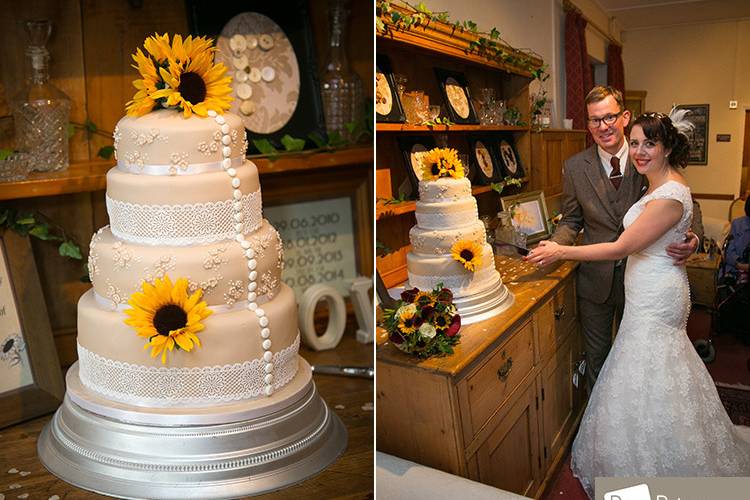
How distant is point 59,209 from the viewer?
151 centimetres

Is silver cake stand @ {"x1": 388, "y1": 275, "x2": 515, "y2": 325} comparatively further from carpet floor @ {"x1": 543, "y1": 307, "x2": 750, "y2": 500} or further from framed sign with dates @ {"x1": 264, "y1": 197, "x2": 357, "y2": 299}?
framed sign with dates @ {"x1": 264, "y1": 197, "x2": 357, "y2": 299}

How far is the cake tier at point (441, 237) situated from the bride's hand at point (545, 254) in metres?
0.07

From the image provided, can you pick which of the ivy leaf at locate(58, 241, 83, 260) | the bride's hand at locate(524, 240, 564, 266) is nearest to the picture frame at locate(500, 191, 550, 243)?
the bride's hand at locate(524, 240, 564, 266)

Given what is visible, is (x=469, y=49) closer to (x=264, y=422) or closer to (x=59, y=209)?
(x=264, y=422)

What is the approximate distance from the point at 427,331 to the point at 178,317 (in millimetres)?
580

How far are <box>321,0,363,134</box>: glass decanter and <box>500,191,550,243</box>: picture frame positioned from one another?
1.38m

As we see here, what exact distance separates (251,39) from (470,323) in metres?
1.36

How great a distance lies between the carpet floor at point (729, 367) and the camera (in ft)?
2.56

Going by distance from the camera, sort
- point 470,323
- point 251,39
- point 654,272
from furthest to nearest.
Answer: point 251,39 < point 470,323 < point 654,272

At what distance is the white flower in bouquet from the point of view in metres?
0.82

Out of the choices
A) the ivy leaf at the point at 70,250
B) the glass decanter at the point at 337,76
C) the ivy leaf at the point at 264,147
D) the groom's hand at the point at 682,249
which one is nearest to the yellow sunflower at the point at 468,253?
the groom's hand at the point at 682,249

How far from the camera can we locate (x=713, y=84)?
0.77 metres

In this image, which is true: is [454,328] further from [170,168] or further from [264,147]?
[264,147]

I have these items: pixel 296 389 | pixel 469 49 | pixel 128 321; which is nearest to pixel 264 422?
pixel 296 389
